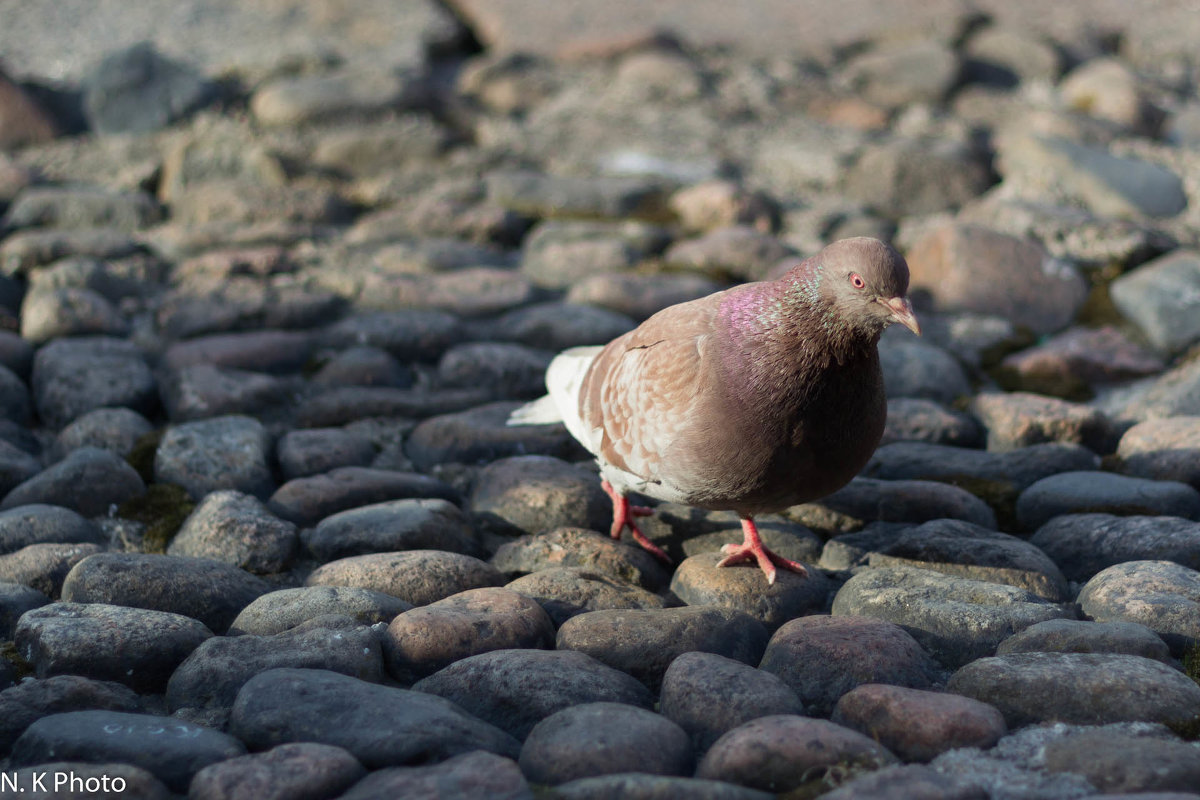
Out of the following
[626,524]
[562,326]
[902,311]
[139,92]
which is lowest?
[626,524]

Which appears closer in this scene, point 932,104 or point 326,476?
point 326,476

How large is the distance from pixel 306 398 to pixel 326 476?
38.3 inches

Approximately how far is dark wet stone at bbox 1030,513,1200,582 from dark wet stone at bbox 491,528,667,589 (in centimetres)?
147

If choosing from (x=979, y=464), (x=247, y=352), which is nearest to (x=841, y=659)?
(x=979, y=464)

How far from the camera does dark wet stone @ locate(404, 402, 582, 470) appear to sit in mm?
4637

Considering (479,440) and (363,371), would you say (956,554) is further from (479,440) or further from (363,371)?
(363,371)

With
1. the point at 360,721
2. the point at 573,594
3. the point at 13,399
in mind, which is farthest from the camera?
the point at 13,399

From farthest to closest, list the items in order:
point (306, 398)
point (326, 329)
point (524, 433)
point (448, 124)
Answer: point (448, 124) < point (326, 329) < point (306, 398) < point (524, 433)

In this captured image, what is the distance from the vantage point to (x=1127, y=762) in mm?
2439

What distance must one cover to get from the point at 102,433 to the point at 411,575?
1.88 meters

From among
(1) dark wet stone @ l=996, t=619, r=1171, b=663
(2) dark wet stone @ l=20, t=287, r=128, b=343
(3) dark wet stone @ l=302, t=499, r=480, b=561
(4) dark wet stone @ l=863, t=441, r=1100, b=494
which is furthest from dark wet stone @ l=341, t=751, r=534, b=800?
(2) dark wet stone @ l=20, t=287, r=128, b=343

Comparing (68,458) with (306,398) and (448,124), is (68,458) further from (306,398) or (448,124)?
(448,124)

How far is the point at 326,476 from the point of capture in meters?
4.22

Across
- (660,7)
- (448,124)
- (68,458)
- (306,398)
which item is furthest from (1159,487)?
(660,7)
